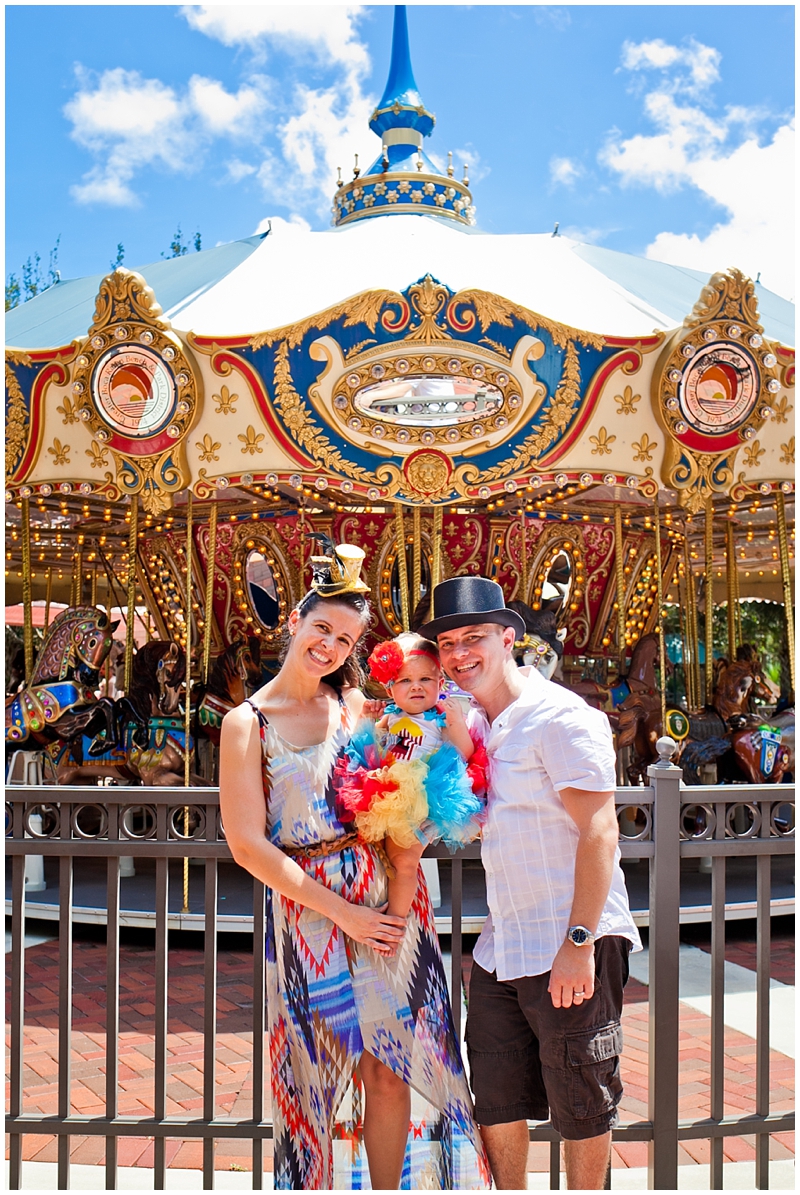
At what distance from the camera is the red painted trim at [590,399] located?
586 centimetres

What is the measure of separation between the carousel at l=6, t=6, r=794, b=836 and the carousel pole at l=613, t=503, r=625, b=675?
0.10 ft

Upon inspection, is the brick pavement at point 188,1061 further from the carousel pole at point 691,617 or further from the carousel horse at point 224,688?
the carousel pole at point 691,617

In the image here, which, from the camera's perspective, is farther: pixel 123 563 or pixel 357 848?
pixel 123 563

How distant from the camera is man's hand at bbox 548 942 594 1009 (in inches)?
75.2

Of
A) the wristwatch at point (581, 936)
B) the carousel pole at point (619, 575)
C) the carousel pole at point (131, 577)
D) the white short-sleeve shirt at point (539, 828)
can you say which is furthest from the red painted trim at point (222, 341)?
the wristwatch at point (581, 936)

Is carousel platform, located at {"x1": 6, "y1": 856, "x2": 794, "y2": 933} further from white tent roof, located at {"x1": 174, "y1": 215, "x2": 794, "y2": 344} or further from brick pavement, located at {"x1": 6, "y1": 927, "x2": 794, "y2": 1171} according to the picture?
white tent roof, located at {"x1": 174, "y1": 215, "x2": 794, "y2": 344}

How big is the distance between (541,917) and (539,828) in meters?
0.19

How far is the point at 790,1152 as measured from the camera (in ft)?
10.3

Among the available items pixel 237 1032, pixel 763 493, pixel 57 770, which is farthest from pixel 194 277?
pixel 237 1032

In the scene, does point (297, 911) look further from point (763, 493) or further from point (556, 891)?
point (763, 493)

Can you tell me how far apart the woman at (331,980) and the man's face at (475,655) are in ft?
0.86

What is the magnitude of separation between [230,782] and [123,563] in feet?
35.1

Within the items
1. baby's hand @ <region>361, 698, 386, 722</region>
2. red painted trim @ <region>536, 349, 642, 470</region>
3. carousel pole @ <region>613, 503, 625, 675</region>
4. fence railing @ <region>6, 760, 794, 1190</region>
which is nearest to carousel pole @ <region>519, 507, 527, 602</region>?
carousel pole @ <region>613, 503, 625, 675</region>

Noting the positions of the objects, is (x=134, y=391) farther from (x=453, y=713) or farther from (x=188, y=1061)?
(x=453, y=713)
